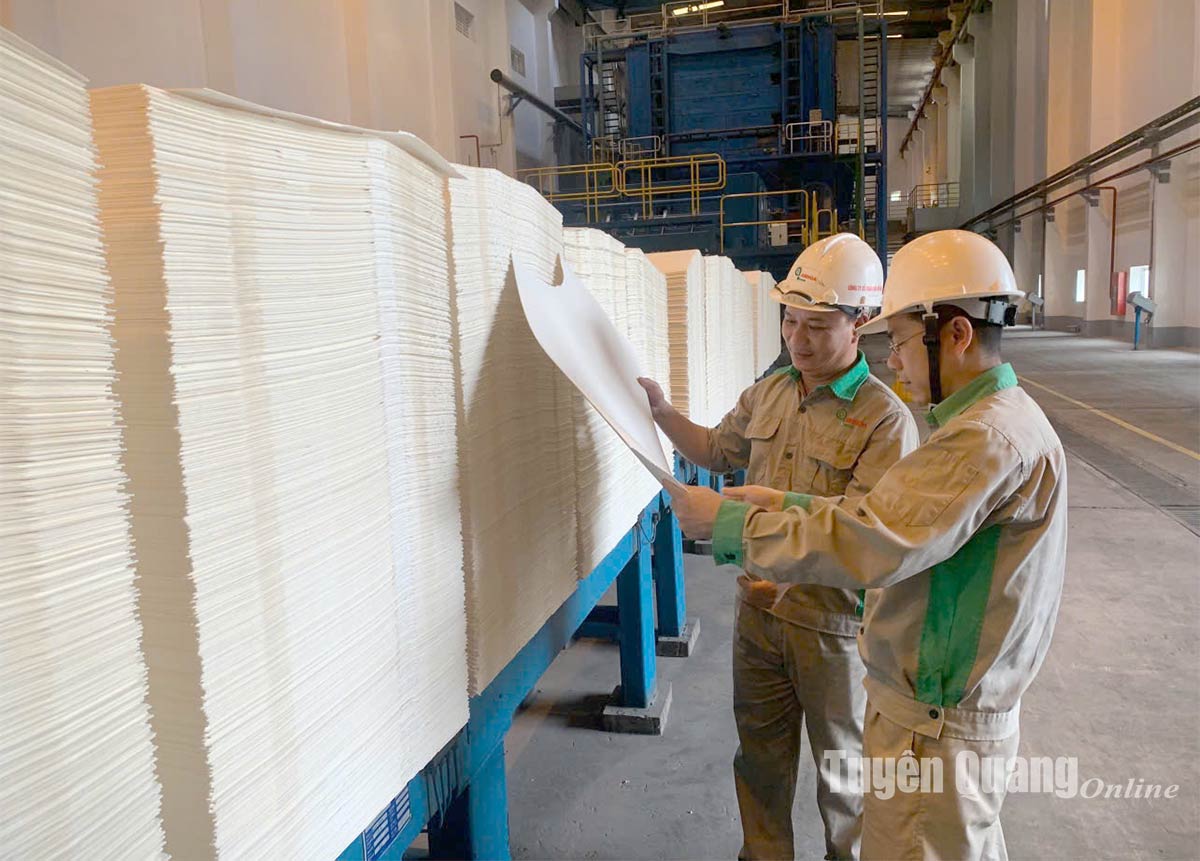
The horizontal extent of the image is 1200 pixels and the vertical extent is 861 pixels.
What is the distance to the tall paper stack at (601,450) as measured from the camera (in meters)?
2.22

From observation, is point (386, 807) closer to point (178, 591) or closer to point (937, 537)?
point (178, 591)

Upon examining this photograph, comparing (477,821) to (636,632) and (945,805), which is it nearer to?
(945,805)

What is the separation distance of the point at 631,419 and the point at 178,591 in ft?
3.91

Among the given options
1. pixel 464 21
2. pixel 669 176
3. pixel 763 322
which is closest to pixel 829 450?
pixel 763 322

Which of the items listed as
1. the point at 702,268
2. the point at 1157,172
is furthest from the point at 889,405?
the point at 1157,172

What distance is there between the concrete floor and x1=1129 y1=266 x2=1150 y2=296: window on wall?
13985 millimetres

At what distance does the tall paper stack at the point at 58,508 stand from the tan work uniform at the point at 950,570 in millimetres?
1199

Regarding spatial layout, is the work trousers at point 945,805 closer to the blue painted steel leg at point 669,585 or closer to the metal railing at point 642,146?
the blue painted steel leg at point 669,585

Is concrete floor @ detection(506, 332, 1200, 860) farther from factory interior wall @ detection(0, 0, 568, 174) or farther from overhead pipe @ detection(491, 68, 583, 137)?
overhead pipe @ detection(491, 68, 583, 137)

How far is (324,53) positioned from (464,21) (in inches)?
216

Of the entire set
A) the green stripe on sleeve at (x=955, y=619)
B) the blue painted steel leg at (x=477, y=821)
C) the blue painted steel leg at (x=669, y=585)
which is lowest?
the blue painted steel leg at (x=669, y=585)

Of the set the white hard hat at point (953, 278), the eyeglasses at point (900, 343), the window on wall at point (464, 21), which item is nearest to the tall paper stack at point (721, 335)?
the eyeglasses at point (900, 343)

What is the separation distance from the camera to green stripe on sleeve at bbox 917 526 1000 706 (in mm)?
1695

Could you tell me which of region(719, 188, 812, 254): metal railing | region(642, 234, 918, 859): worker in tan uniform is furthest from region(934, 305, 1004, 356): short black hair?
region(719, 188, 812, 254): metal railing
